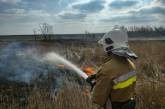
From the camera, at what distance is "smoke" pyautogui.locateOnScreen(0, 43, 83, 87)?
866cm

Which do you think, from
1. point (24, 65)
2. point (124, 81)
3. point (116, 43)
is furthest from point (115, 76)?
point (24, 65)

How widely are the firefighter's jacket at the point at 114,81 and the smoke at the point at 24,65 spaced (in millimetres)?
4841

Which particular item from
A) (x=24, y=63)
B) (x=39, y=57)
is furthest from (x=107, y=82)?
(x=39, y=57)

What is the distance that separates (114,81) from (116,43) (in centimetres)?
54

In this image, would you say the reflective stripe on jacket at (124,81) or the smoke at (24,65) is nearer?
the reflective stripe on jacket at (124,81)

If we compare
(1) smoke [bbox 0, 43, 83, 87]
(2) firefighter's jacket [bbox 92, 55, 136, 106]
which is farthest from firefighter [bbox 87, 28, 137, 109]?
(1) smoke [bbox 0, 43, 83, 87]

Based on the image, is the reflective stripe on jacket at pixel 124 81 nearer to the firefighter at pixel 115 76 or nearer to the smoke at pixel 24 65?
the firefighter at pixel 115 76

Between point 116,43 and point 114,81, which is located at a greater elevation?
point 116,43

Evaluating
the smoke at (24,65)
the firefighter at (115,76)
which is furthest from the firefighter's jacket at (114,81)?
the smoke at (24,65)

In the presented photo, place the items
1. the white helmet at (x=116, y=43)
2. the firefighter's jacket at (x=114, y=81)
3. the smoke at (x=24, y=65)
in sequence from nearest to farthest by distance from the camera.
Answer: the firefighter's jacket at (x=114, y=81) < the white helmet at (x=116, y=43) < the smoke at (x=24, y=65)

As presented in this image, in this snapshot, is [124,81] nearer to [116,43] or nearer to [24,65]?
[116,43]

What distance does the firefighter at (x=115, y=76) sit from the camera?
342 cm

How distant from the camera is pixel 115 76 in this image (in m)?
3.43

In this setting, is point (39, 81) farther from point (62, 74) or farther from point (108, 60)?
point (108, 60)
